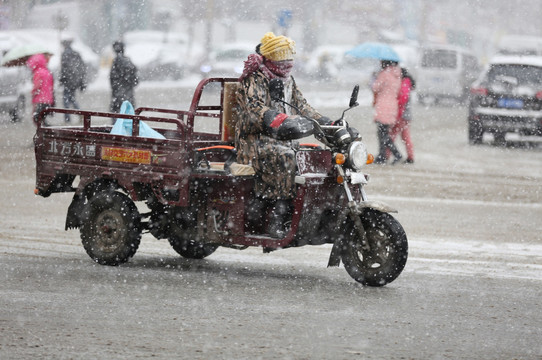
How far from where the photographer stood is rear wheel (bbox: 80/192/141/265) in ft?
27.9

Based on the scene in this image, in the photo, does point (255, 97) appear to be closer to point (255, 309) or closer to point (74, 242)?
point (255, 309)

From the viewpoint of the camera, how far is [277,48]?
26.2ft

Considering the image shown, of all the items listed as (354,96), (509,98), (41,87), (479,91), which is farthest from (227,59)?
(354,96)

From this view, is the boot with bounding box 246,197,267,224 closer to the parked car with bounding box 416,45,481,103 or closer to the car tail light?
the car tail light

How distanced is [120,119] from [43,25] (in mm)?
45320

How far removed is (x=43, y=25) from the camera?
52.5 metres

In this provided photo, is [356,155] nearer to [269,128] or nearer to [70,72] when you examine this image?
[269,128]

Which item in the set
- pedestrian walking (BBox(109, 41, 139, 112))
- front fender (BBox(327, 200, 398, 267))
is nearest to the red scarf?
front fender (BBox(327, 200, 398, 267))

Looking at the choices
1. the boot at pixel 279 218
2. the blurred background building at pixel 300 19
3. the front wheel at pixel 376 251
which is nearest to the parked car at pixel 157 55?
the blurred background building at pixel 300 19

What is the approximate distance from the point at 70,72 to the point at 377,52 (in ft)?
26.4

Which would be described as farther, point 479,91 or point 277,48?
point 479,91

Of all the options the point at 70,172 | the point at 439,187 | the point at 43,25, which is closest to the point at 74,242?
the point at 70,172

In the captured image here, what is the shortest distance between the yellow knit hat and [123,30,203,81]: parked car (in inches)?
1395

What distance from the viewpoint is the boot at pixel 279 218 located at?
809cm
